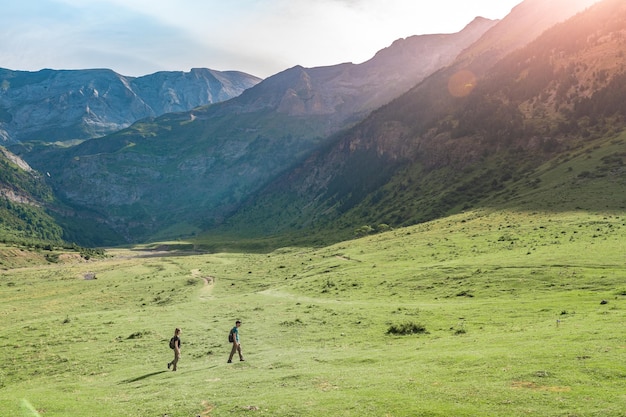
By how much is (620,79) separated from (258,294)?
165 metres

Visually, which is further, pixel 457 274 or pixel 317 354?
pixel 457 274

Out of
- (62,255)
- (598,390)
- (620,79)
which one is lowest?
(62,255)

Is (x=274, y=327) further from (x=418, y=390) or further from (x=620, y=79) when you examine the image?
(x=620, y=79)

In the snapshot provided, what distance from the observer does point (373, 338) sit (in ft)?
132

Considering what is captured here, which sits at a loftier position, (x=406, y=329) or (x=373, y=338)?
(x=406, y=329)

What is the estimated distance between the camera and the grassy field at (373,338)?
21.9m

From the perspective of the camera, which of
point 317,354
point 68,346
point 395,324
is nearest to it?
point 317,354

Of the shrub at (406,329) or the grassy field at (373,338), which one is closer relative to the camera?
the grassy field at (373,338)

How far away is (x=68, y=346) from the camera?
157 ft

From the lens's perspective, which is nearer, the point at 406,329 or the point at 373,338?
the point at 373,338

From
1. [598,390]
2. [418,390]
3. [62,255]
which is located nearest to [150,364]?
[418,390]

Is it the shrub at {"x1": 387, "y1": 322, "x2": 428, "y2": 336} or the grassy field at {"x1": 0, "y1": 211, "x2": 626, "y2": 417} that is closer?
the grassy field at {"x1": 0, "y1": 211, "x2": 626, "y2": 417}

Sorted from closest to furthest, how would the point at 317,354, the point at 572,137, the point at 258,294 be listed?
the point at 317,354 → the point at 258,294 → the point at 572,137

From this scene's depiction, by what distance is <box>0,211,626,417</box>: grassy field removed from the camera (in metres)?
21.9
